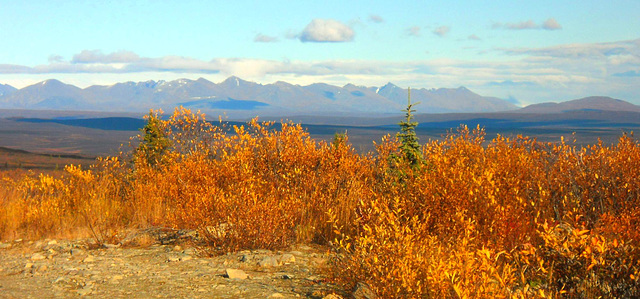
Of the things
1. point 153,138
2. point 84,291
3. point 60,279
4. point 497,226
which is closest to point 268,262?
point 84,291

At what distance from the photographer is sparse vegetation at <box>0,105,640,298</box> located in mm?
4695

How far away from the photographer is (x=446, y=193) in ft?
22.0

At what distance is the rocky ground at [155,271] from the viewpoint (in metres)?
5.56

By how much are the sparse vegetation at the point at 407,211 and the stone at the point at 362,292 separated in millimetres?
64

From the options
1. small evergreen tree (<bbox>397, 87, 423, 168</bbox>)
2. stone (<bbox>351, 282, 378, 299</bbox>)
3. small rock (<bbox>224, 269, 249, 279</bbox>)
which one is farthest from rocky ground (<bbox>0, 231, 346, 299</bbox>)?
small evergreen tree (<bbox>397, 87, 423, 168</bbox>)

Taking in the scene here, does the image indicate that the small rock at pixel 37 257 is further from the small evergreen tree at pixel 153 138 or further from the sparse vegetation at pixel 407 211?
the small evergreen tree at pixel 153 138

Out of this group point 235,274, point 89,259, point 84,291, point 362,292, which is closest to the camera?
point 362,292

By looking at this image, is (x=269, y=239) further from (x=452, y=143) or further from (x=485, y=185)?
(x=452, y=143)

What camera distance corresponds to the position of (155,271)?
6391mm

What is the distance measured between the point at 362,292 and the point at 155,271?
263cm

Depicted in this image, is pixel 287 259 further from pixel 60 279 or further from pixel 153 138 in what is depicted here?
pixel 153 138

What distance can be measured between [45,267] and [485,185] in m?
5.27

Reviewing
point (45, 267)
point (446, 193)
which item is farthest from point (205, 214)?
point (446, 193)

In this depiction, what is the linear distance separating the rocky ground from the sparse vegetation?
33 cm
